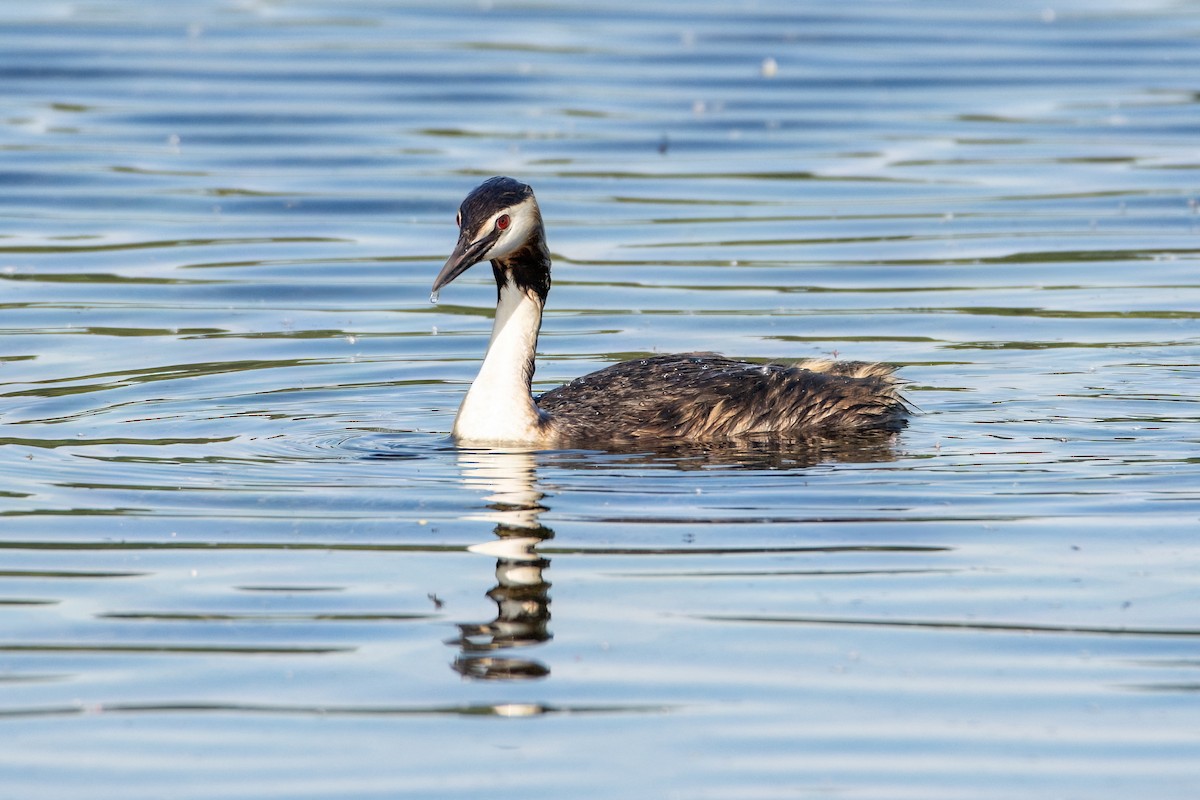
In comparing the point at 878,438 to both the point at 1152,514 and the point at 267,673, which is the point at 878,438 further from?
the point at 267,673

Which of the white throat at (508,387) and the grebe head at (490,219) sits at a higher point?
the grebe head at (490,219)

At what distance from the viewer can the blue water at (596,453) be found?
22.2 ft

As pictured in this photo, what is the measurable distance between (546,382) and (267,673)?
593 cm

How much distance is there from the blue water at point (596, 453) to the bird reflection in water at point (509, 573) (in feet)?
0.08

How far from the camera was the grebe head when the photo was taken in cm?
1045

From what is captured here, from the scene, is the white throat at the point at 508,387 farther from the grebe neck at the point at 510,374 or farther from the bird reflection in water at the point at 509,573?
the bird reflection in water at the point at 509,573

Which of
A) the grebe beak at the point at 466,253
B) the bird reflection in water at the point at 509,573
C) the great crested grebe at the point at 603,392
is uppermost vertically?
the grebe beak at the point at 466,253

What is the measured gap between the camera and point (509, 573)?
8.41 meters

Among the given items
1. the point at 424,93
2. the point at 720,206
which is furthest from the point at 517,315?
the point at 424,93

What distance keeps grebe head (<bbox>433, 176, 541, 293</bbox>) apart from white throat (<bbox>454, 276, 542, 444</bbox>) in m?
0.48

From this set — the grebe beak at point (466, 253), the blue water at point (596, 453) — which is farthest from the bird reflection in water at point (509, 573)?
the grebe beak at point (466, 253)

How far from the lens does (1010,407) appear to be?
11750 millimetres

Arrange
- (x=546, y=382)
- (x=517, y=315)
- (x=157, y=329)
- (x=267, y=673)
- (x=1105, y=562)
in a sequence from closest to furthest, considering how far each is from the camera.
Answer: (x=267, y=673), (x=1105, y=562), (x=517, y=315), (x=546, y=382), (x=157, y=329)

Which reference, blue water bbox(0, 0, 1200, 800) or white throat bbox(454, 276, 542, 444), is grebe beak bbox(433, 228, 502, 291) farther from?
blue water bbox(0, 0, 1200, 800)
